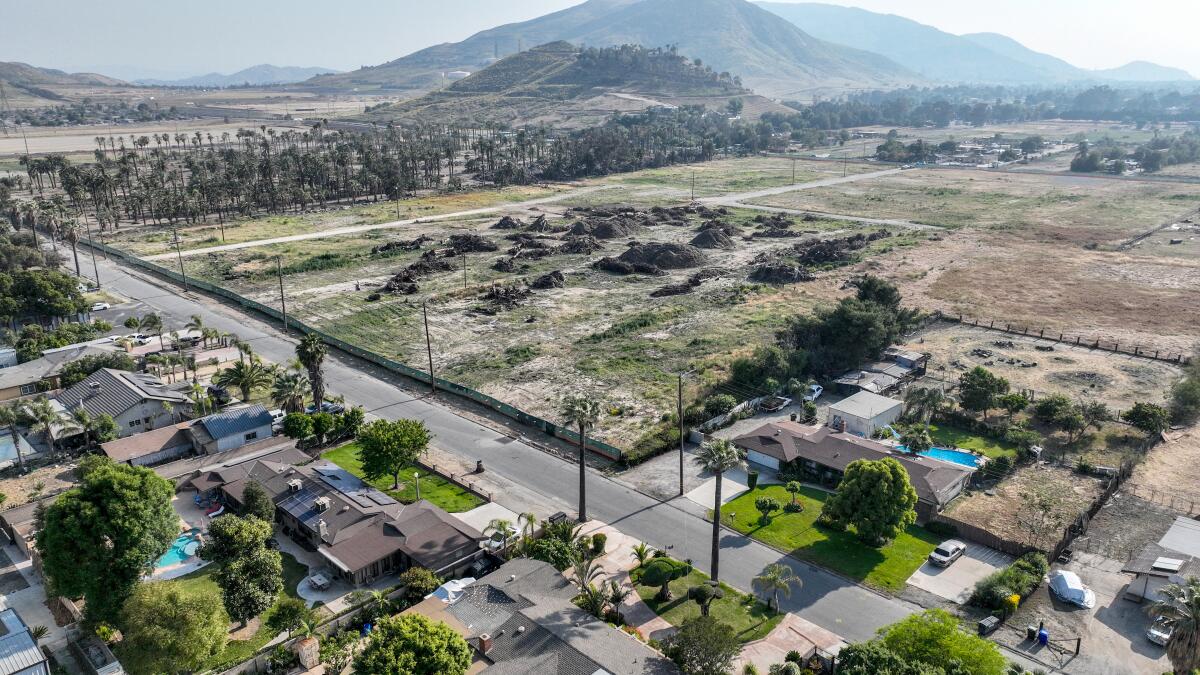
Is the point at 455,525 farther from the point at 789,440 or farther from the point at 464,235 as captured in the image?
the point at 464,235

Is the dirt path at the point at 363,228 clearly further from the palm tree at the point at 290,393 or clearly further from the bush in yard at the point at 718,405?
the bush in yard at the point at 718,405

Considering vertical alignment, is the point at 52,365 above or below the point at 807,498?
above

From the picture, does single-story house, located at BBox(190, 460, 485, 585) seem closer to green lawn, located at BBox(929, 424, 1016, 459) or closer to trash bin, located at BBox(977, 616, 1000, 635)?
trash bin, located at BBox(977, 616, 1000, 635)

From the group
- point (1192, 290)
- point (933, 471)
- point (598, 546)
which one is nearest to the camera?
point (598, 546)

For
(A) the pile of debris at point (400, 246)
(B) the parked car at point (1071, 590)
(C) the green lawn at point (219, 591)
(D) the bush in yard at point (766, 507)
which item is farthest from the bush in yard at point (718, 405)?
(A) the pile of debris at point (400, 246)


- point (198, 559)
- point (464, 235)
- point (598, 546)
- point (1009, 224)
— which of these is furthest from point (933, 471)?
point (1009, 224)
